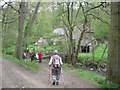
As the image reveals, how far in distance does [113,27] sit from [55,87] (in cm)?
396

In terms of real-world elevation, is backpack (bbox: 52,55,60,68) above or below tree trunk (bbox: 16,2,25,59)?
below

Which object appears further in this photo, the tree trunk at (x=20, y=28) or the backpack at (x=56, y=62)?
the tree trunk at (x=20, y=28)

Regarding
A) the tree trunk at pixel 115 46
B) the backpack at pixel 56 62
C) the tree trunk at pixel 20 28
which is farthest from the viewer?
the tree trunk at pixel 20 28

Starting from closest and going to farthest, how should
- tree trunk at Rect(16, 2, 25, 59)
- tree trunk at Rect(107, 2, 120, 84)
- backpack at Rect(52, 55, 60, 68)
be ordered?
tree trunk at Rect(107, 2, 120, 84) → backpack at Rect(52, 55, 60, 68) → tree trunk at Rect(16, 2, 25, 59)

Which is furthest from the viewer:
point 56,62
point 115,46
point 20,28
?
point 20,28

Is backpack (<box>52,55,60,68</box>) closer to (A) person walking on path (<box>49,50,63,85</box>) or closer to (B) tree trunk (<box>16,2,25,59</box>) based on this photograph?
(A) person walking on path (<box>49,50,63,85</box>)

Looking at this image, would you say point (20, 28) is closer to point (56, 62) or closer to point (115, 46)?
point (56, 62)

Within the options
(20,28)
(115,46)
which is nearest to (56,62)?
(115,46)

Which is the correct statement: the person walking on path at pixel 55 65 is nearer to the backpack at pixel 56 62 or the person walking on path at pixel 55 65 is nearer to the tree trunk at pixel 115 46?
the backpack at pixel 56 62

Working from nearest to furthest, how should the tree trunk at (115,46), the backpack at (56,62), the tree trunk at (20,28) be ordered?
the tree trunk at (115,46), the backpack at (56,62), the tree trunk at (20,28)

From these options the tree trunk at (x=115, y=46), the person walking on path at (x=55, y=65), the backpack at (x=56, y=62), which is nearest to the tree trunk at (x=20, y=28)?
the person walking on path at (x=55, y=65)

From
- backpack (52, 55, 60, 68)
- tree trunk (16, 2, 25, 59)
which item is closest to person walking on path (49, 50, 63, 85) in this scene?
backpack (52, 55, 60, 68)

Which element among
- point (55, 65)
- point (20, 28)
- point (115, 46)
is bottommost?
point (55, 65)

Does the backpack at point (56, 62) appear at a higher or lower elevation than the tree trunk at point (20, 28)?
lower
